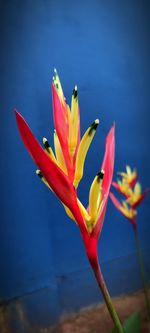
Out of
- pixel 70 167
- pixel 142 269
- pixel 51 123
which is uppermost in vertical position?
pixel 51 123

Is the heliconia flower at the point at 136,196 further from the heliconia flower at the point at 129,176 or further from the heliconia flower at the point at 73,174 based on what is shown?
the heliconia flower at the point at 73,174

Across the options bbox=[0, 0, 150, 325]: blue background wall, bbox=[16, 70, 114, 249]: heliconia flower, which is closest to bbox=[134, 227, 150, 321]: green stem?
bbox=[0, 0, 150, 325]: blue background wall

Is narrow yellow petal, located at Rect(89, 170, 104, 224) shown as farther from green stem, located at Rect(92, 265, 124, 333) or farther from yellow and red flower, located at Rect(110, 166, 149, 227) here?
yellow and red flower, located at Rect(110, 166, 149, 227)

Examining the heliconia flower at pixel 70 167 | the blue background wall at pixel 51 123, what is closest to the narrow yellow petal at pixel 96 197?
the heliconia flower at pixel 70 167

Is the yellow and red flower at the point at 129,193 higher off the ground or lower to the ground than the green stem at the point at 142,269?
higher

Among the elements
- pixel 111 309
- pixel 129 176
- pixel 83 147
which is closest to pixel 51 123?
pixel 129 176

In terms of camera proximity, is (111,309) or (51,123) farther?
(51,123)

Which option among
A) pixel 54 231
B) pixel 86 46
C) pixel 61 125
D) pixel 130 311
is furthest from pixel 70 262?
pixel 86 46

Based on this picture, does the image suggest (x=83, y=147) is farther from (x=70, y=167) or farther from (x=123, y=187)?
(x=123, y=187)
